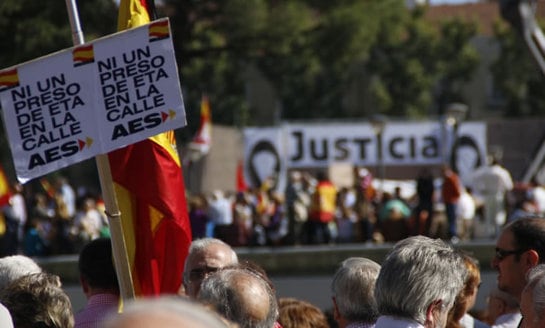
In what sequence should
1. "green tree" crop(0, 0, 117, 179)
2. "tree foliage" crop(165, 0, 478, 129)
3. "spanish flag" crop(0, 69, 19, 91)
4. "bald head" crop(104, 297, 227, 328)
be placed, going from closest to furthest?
"bald head" crop(104, 297, 227, 328)
"spanish flag" crop(0, 69, 19, 91)
"green tree" crop(0, 0, 117, 179)
"tree foliage" crop(165, 0, 478, 129)

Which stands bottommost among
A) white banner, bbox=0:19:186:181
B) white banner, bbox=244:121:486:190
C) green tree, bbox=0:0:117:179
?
white banner, bbox=244:121:486:190

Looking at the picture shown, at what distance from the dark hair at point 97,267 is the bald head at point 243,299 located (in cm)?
180

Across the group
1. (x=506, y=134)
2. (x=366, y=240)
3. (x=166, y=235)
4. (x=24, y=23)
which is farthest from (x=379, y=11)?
(x=166, y=235)

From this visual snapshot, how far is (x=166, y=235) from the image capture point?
22.2 ft

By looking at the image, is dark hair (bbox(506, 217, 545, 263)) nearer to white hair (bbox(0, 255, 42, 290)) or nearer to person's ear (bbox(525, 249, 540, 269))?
person's ear (bbox(525, 249, 540, 269))

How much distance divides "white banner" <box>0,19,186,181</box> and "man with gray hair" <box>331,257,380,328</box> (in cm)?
114

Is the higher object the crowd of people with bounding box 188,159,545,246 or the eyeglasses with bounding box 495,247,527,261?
the eyeglasses with bounding box 495,247,527,261

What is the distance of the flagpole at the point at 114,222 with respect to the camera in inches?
225

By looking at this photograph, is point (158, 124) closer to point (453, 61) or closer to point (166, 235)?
point (166, 235)

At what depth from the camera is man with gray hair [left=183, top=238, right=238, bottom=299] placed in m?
5.89

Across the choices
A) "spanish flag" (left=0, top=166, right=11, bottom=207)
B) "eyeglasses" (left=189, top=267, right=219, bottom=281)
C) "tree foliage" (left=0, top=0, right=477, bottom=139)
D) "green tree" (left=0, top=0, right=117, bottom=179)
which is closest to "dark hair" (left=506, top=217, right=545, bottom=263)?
"eyeglasses" (left=189, top=267, right=219, bottom=281)

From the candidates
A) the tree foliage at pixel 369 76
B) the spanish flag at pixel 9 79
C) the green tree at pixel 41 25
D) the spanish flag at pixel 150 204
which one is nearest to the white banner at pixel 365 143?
the green tree at pixel 41 25

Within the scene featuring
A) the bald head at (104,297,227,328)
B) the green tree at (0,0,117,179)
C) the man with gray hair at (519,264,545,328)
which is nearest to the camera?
the bald head at (104,297,227,328)

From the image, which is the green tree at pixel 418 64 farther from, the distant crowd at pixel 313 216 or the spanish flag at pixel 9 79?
the spanish flag at pixel 9 79
